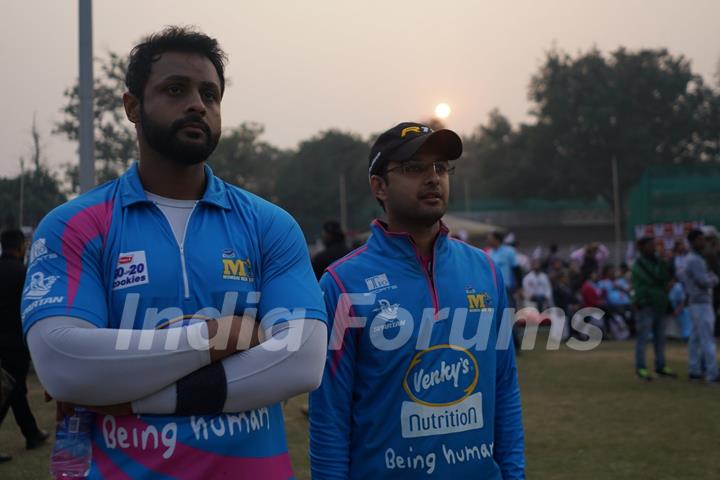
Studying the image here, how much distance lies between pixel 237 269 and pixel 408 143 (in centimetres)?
118

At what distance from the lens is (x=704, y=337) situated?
1159 centimetres

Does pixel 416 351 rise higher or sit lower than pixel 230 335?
lower

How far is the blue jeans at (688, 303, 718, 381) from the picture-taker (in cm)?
1157

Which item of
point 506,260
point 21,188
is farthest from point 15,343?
point 506,260

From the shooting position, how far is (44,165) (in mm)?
8438

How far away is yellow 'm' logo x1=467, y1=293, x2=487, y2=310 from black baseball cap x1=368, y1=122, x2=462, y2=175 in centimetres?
58

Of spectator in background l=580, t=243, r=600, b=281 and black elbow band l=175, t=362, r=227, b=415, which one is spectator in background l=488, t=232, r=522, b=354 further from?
black elbow band l=175, t=362, r=227, b=415

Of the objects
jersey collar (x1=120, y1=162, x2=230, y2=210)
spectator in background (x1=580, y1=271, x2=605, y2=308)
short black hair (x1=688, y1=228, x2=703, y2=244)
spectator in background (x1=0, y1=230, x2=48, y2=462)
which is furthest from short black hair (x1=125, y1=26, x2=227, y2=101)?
spectator in background (x1=580, y1=271, x2=605, y2=308)

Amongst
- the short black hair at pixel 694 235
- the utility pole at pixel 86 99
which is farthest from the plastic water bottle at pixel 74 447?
the short black hair at pixel 694 235

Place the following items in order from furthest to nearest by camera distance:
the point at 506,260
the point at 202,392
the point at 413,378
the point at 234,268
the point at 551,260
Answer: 1. the point at 551,260
2. the point at 506,260
3. the point at 413,378
4. the point at 234,268
5. the point at 202,392

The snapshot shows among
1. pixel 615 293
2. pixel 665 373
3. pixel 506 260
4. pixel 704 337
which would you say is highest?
pixel 506 260

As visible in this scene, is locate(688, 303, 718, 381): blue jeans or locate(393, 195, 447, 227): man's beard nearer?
locate(393, 195, 447, 227): man's beard

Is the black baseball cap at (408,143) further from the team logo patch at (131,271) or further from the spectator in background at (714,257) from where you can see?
the spectator in background at (714,257)

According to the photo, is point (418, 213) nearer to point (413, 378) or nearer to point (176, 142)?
point (413, 378)
